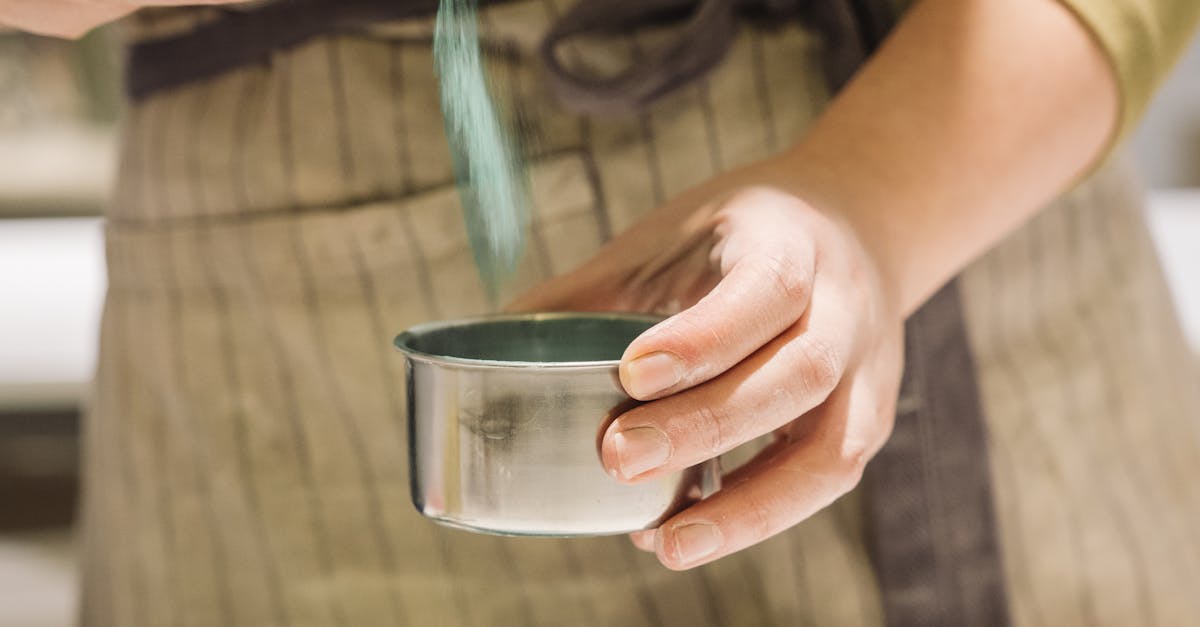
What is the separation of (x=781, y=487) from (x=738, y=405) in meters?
0.06

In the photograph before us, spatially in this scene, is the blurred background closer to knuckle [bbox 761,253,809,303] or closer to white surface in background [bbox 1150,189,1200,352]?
white surface in background [bbox 1150,189,1200,352]

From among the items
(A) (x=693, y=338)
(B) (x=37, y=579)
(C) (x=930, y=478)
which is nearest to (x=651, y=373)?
(A) (x=693, y=338)

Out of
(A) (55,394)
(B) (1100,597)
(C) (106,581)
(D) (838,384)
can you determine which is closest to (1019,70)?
(D) (838,384)

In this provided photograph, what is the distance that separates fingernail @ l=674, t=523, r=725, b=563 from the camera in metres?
0.44

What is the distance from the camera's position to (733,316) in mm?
417

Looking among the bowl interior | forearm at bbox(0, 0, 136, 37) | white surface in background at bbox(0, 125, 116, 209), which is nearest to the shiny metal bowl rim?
the bowl interior

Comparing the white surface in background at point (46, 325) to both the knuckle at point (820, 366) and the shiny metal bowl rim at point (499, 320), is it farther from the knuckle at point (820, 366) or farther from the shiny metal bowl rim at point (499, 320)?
the knuckle at point (820, 366)

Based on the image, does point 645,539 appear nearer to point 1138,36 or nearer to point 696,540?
point 696,540

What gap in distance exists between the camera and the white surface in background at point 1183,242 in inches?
69.8

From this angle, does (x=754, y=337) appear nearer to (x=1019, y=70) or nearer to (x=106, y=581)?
(x=1019, y=70)

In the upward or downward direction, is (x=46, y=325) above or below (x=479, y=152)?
below

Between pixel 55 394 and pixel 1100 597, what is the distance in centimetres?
178

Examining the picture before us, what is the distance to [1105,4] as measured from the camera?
0.60 meters

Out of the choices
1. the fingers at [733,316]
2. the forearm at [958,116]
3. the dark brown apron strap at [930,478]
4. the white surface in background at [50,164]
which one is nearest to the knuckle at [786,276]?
the fingers at [733,316]
